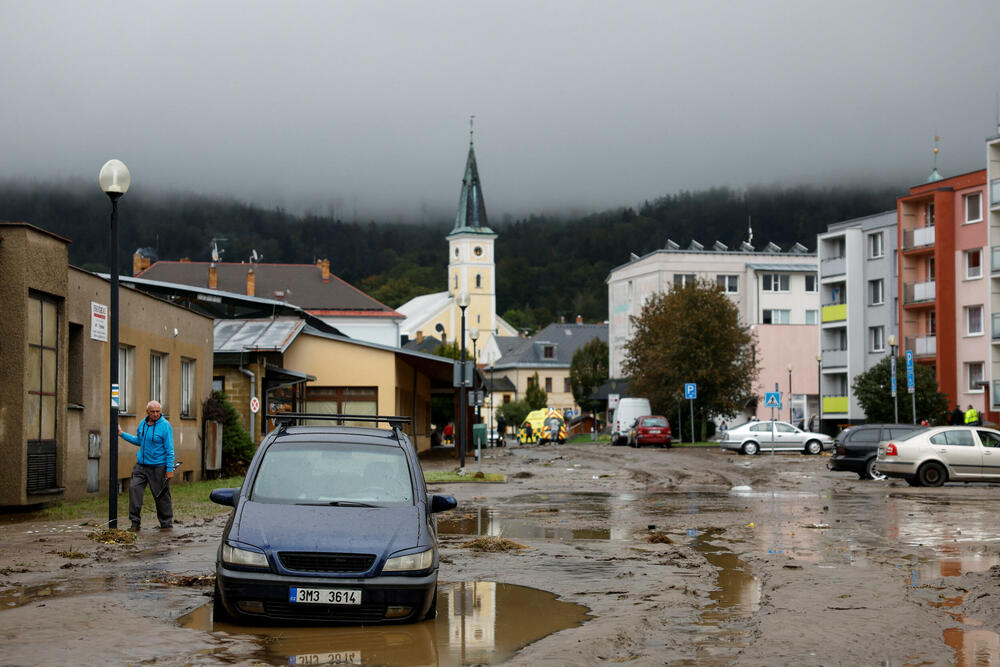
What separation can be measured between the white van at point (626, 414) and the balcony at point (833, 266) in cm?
1644

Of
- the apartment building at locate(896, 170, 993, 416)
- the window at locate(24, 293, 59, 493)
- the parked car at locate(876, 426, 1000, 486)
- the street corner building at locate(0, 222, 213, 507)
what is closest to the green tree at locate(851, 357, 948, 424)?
the apartment building at locate(896, 170, 993, 416)

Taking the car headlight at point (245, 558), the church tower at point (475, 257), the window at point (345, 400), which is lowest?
the car headlight at point (245, 558)

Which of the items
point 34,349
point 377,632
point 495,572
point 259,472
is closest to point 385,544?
point 377,632

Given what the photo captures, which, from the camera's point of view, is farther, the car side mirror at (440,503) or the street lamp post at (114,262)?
the street lamp post at (114,262)

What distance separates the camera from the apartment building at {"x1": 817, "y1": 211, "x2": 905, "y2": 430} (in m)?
71.8

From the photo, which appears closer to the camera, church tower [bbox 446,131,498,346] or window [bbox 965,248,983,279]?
window [bbox 965,248,983,279]

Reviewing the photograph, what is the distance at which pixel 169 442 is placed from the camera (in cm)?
1625

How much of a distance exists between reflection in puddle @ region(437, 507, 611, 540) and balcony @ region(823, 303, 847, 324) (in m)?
58.6

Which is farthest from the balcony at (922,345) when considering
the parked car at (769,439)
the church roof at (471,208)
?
the church roof at (471,208)

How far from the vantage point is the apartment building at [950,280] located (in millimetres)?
60344

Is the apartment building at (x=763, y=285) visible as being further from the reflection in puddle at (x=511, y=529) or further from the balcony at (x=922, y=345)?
the reflection in puddle at (x=511, y=529)

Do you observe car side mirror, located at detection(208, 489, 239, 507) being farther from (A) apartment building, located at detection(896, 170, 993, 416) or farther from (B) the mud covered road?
(A) apartment building, located at detection(896, 170, 993, 416)

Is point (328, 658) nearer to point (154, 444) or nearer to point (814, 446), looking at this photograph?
point (154, 444)

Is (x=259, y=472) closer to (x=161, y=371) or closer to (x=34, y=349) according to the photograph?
(x=34, y=349)
